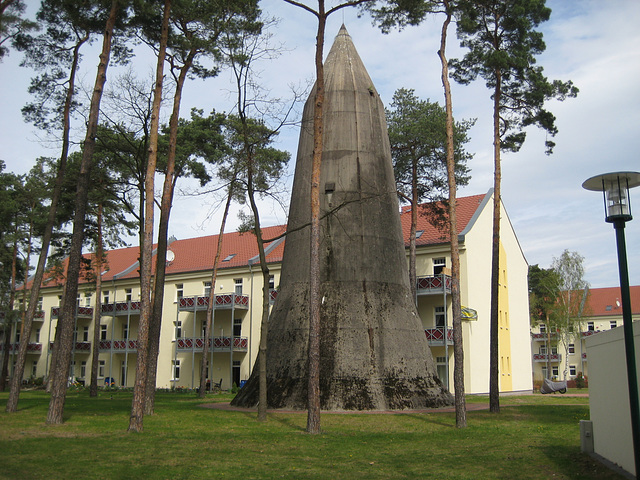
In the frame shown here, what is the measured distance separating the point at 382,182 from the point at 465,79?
423cm

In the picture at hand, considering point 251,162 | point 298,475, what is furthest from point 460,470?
point 251,162

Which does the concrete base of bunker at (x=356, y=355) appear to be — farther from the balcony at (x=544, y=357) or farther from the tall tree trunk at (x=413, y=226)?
the balcony at (x=544, y=357)

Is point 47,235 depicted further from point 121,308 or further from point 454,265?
point 121,308

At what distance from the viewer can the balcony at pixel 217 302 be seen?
37.6 meters

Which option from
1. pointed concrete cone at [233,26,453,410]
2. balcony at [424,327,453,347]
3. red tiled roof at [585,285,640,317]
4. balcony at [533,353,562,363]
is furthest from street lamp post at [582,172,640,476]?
red tiled roof at [585,285,640,317]

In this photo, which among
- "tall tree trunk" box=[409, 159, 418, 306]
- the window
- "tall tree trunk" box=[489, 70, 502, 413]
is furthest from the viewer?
the window

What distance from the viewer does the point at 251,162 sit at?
613 inches

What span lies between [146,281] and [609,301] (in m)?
60.8

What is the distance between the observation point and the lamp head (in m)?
7.17

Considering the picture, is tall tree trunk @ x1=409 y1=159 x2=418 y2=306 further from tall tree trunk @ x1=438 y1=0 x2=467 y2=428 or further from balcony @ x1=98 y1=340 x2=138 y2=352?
balcony @ x1=98 y1=340 x2=138 y2=352

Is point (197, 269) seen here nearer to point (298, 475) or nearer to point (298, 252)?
point (298, 252)

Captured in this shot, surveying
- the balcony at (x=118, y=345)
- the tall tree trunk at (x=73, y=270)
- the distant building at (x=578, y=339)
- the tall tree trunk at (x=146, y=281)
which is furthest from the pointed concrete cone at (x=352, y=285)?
the distant building at (x=578, y=339)

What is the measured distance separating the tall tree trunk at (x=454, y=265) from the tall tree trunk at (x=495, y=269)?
2.47 metres

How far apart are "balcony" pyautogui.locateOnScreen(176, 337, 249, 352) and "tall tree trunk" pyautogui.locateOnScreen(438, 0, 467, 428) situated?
79.1ft
